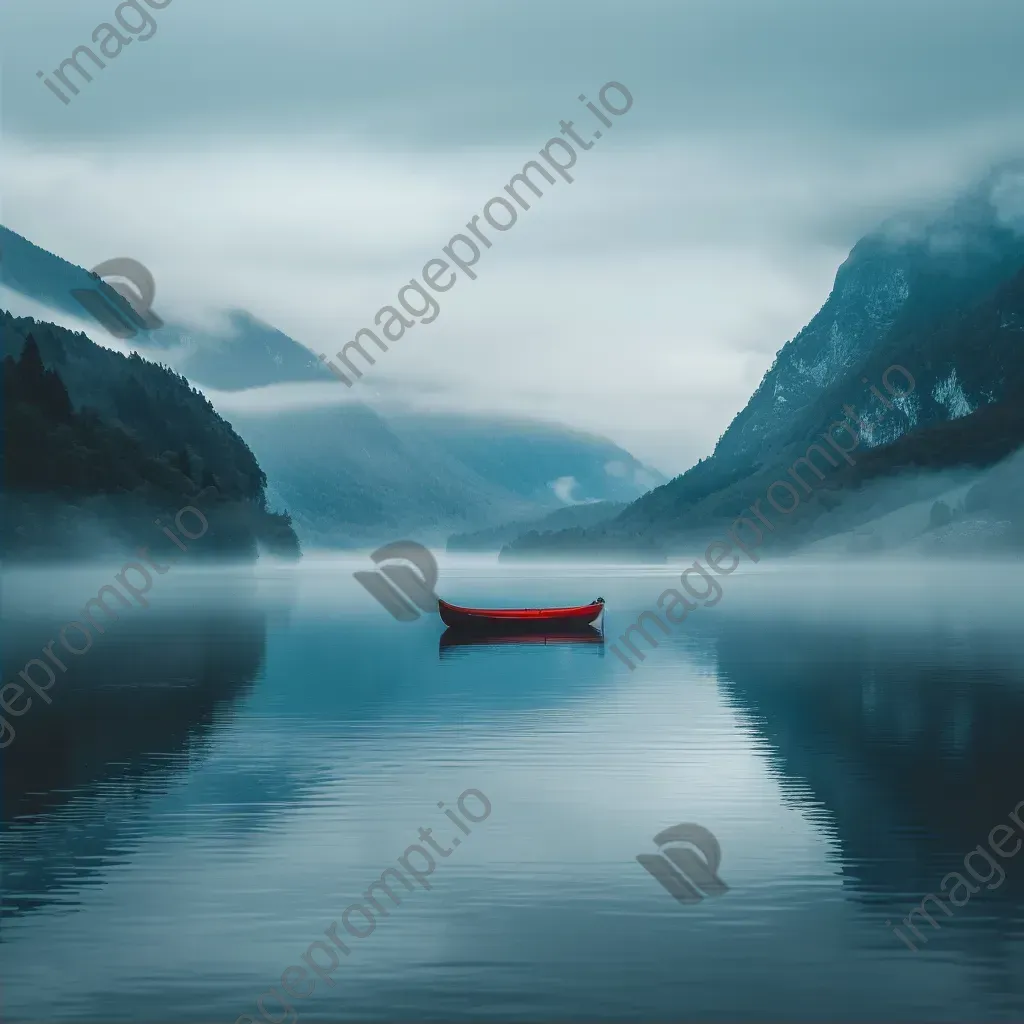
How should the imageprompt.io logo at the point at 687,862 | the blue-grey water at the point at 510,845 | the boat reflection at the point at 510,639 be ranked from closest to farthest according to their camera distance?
the blue-grey water at the point at 510,845, the imageprompt.io logo at the point at 687,862, the boat reflection at the point at 510,639

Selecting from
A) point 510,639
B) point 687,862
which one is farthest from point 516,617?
point 687,862

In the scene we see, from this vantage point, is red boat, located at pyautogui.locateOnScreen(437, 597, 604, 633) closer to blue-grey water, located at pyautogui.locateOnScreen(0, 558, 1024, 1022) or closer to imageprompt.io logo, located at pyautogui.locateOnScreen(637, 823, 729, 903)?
blue-grey water, located at pyautogui.locateOnScreen(0, 558, 1024, 1022)

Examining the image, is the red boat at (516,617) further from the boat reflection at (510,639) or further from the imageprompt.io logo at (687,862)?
the imageprompt.io logo at (687,862)

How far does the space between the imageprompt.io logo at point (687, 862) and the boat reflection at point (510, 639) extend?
69180 mm

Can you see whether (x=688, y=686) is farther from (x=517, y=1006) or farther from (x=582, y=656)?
(x=517, y=1006)

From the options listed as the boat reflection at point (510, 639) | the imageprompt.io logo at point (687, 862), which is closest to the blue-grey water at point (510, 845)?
the imageprompt.io logo at point (687, 862)

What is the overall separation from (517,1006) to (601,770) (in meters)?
23.5

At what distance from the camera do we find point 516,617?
411ft

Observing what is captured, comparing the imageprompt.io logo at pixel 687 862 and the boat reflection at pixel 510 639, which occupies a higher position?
the imageprompt.io logo at pixel 687 862

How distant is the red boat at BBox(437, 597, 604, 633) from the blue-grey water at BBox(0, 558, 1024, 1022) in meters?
44.8

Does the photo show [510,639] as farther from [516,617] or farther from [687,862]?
[687,862]

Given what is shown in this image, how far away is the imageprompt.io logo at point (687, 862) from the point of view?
30203 mm

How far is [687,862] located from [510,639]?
88139 millimetres

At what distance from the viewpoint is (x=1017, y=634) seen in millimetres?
114875
